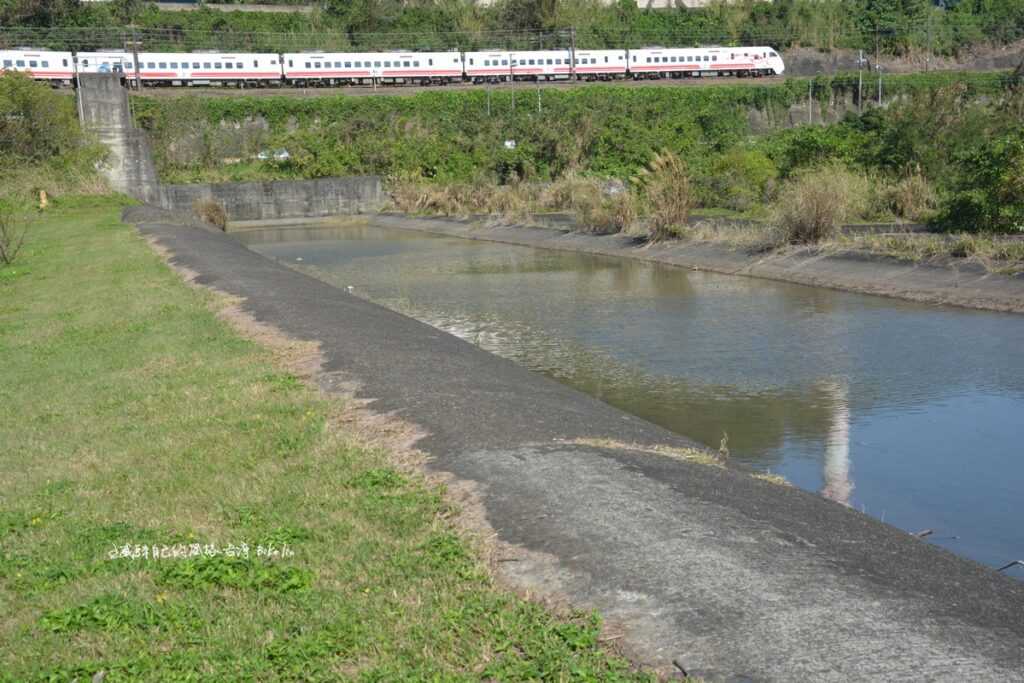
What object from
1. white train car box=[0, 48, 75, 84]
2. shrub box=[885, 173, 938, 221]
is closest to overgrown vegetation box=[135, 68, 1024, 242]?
shrub box=[885, 173, 938, 221]

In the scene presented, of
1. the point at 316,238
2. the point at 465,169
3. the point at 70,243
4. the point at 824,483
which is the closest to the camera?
the point at 824,483

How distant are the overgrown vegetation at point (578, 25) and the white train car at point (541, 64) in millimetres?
17426

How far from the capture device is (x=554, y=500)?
22.0 ft

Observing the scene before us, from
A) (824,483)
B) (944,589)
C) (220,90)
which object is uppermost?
(220,90)

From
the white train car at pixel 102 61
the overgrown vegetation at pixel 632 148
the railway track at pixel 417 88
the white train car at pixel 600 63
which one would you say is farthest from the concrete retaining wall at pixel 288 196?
the white train car at pixel 600 63

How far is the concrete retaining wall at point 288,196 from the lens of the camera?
2156 inches

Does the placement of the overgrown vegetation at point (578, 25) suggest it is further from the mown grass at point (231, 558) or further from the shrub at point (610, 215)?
the mown grass at point (231, 558)

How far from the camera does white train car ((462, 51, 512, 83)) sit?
82125mm

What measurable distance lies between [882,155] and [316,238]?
22269 mm

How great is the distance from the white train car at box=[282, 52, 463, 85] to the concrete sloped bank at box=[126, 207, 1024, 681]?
72521mm

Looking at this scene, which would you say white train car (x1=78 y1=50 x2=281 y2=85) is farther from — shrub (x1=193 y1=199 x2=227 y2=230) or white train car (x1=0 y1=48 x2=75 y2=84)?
shrub (x1=193 y1=199 x2=227 y2=230)

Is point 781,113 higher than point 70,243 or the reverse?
higher

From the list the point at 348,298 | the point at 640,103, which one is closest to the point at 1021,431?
the point at 348,298

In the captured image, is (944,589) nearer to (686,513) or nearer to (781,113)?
(686,513)
